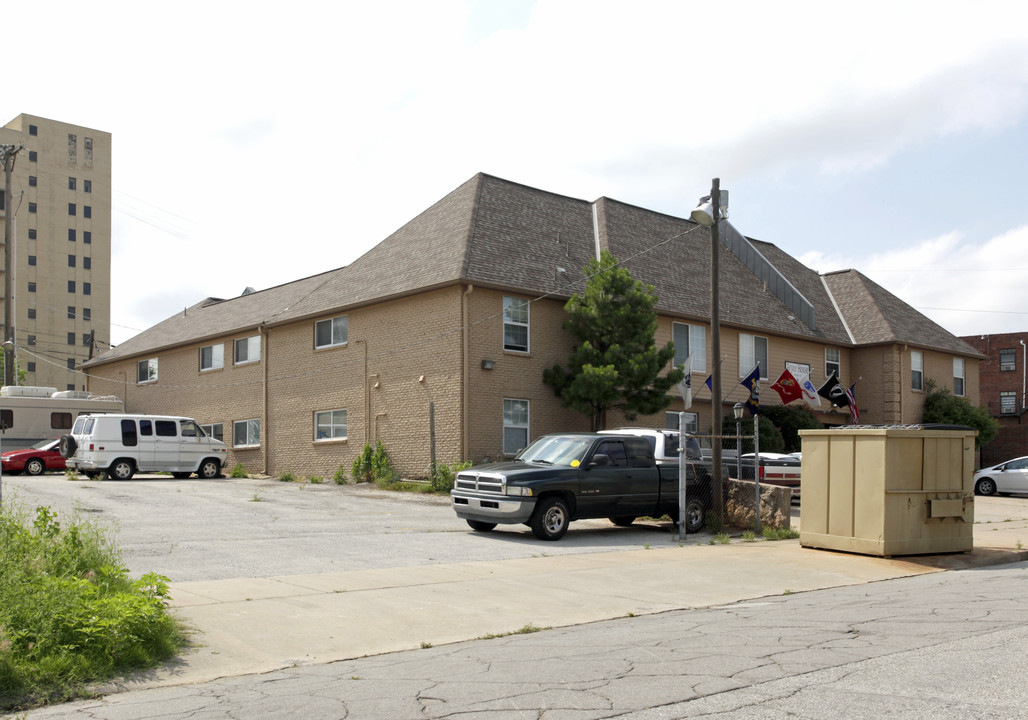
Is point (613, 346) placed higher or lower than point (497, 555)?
higher

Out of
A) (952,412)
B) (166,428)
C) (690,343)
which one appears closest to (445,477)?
(166,428)

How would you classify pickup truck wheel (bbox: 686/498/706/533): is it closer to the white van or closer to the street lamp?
the street lamp

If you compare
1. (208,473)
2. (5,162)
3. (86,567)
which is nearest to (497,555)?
(86,567)

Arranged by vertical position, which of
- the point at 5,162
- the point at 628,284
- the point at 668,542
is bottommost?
the point at 668,542

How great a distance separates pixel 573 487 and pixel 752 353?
17460mm

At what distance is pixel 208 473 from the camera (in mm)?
28312

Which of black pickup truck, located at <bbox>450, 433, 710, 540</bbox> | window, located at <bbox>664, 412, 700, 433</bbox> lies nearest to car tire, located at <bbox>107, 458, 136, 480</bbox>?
black pickup truck, located at <bbox>450, 433, 710, 540</bbox>

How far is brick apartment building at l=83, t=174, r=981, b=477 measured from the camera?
24312 mm

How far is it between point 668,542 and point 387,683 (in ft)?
32.2

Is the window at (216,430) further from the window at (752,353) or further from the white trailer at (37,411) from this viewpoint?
the window at (752,353)

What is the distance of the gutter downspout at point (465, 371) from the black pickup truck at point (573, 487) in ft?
21.6

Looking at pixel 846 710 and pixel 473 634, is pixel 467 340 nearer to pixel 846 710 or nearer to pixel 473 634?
pixel 473 634

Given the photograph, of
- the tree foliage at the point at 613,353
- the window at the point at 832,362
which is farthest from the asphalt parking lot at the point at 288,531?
the window at the point at 832,362

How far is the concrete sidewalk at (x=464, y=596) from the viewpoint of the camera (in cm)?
790
